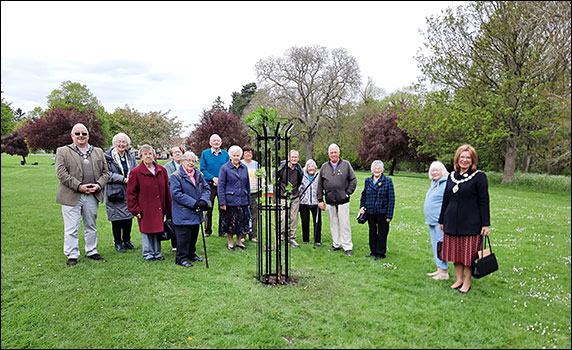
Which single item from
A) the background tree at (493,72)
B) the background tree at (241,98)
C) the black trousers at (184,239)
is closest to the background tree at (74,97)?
the background tree at (241,98)

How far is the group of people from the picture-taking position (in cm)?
478

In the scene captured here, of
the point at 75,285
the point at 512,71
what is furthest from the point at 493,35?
the point at 75,285

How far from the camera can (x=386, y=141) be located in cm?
3312

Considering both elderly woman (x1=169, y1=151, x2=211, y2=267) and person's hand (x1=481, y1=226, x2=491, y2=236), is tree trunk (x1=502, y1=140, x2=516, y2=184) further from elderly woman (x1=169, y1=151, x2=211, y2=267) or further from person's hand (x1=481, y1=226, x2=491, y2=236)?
elderly woman (x1=169, y1=151, x2=211, y2=267)

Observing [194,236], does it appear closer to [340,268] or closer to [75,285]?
[75,285]

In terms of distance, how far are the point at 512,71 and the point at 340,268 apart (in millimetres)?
20137

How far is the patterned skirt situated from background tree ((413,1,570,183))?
17164 mm

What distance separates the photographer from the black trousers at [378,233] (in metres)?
6.43

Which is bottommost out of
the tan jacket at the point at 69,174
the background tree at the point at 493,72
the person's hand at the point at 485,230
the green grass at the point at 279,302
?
the green grass at the point at 279,302

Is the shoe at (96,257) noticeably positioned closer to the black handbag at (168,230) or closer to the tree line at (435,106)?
the black handbag at (168,230)

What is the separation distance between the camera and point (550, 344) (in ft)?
11.5

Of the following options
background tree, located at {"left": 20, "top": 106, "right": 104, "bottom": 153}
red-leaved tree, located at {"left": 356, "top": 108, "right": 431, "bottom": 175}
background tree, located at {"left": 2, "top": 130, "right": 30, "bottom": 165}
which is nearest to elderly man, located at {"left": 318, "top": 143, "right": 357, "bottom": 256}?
background tree, located at {"left": 20, "top": 106, "right": 104, "bottom": 153}

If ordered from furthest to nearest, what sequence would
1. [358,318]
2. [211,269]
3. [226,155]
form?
[226,155]
[211,269]
[358,318]

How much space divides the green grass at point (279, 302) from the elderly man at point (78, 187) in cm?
39
